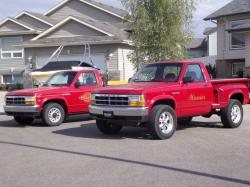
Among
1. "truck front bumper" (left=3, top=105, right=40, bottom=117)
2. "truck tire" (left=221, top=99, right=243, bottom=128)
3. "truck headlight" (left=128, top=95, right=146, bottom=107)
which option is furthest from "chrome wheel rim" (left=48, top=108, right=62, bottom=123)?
"truck tire" (left=221, top=99, right=243, bottom=128)

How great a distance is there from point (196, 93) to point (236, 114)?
1.83m

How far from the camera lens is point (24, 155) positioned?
8.83 meters

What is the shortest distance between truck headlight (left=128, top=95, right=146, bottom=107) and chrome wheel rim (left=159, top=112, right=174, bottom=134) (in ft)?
1.94

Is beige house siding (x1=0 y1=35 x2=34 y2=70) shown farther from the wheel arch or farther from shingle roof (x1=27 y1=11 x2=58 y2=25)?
the wheel arch

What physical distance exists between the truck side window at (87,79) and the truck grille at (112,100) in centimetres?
331

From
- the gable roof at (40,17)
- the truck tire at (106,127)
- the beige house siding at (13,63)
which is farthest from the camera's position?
the gable roof at (40,17)

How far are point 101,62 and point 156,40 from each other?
817 centimetres

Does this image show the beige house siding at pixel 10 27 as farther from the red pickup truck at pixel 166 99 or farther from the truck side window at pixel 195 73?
the truck side window at pixel 195 73

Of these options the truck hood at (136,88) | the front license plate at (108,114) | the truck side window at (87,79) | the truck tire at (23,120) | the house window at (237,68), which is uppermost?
the house window at (237,68)

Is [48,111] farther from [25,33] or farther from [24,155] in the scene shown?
[25,33]

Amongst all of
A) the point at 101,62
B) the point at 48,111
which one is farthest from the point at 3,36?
the point at 48,111

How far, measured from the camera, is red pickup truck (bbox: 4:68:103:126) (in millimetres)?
13188

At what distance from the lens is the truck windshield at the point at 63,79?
14.2 meters

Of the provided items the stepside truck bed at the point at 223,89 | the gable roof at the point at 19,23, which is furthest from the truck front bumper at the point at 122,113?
the gable roof at the point at 19,23
